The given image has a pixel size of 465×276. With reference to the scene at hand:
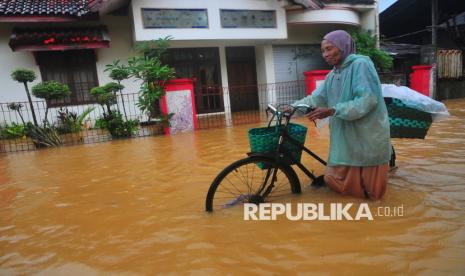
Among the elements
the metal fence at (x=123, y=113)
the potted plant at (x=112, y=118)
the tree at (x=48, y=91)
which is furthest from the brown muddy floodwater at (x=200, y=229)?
the metal fence at (x=123, y=113)

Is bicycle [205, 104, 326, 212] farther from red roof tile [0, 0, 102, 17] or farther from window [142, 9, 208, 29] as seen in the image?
red roof tile [0, 0, 102, 17]

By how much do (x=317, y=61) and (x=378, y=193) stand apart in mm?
12746

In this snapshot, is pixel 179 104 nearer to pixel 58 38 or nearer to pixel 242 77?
pixel 58 38

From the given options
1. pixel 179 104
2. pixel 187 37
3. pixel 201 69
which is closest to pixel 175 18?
pixel 187 37

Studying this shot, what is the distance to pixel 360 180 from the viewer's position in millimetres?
3262

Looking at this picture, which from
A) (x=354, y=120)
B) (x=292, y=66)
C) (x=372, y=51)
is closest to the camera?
(x=354, y=120)

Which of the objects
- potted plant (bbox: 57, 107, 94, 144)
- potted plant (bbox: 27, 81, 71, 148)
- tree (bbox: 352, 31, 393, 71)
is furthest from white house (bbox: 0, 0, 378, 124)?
potted plant (bbox: 27, 81, 71, 148)

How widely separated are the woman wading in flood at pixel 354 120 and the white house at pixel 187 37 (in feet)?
22.3

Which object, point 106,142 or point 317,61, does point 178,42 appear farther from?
point 317,61

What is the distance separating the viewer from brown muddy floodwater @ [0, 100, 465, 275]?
2396 millimetres

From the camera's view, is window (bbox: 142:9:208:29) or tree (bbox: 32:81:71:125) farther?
window (bbox: 142:9:208:29)

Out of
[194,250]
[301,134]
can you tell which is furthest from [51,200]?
[301,134]

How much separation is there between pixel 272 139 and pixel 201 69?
10.8 m

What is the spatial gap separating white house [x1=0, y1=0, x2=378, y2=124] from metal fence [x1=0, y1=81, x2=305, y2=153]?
3.7 inches
